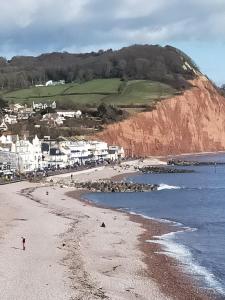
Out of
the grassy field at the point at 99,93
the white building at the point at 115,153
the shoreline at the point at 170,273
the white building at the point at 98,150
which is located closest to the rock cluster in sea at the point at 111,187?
the shoreline at the point at 170,273

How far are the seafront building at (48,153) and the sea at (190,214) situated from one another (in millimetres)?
15899

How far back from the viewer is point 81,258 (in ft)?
83.0

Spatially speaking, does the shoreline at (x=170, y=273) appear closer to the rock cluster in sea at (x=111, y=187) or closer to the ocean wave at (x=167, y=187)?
the rock cluster in sea at (x=111, y=187)

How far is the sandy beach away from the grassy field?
316ft

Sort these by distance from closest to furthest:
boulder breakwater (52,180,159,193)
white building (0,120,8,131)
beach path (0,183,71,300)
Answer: beach path (0,183,71,300)
boulder breakwater (52,180,159,193)
white building (0,120,8,131)

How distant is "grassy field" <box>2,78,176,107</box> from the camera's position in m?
141

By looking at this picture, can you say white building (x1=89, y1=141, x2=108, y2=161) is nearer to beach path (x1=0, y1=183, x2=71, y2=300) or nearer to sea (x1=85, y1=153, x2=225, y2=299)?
sea (x1=85, y1=153, x2=225, y2=299)

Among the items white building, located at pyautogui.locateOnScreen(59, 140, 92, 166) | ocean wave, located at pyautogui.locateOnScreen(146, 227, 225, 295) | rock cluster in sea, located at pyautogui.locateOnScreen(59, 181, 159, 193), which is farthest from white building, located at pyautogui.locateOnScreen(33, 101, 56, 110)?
ocean wave, located at pyautogui.locateOnScreen(146, 227, 225, 295)

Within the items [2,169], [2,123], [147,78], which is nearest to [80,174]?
[2,169]

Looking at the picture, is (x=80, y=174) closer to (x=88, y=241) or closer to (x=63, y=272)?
(x=88, y=241)

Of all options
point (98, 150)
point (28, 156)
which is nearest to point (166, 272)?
point (28, 156)

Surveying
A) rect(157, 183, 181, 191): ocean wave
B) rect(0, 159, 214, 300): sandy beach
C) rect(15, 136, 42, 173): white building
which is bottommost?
rect(0, 159, 214, 300): sandy beach

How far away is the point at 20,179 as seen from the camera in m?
72.0

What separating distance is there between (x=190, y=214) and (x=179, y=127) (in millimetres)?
100738
